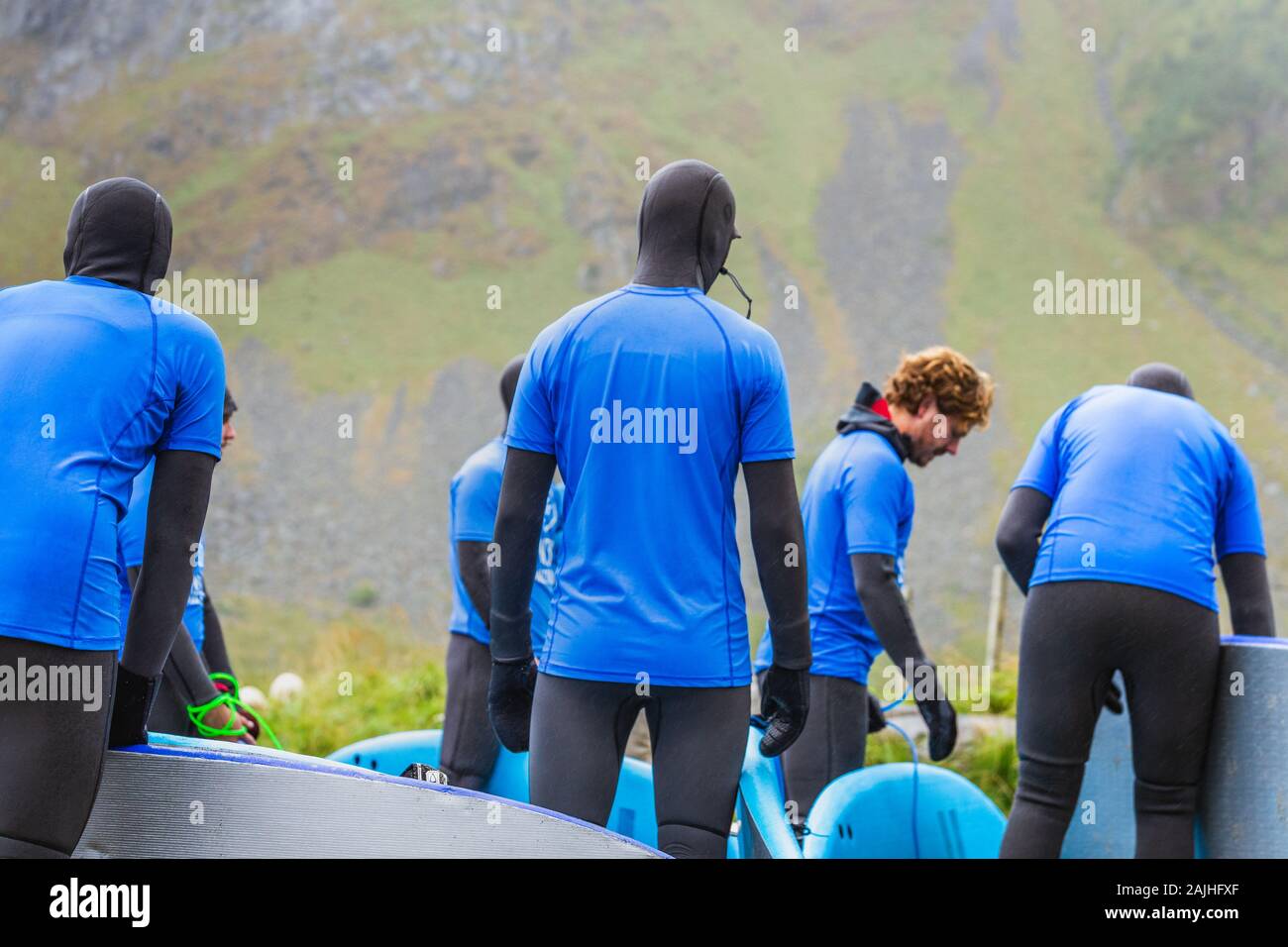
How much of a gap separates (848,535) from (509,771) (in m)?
1.46

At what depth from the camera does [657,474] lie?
2.72 metres

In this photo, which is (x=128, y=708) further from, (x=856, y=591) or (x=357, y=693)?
(x=357, y=693)

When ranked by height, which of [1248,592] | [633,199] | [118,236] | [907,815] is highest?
[633,199]

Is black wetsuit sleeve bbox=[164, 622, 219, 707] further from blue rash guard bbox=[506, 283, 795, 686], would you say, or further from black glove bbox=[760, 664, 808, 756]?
black glove bbox=[760, 664, 808, 756]

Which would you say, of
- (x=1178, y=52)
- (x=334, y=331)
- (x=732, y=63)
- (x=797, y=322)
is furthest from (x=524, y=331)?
(x=1178, y=52)

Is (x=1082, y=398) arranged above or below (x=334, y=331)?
below

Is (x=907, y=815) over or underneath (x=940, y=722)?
underneath

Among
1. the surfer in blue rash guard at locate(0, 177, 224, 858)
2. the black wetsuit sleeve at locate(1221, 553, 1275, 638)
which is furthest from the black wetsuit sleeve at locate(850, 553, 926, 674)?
the surfer in blue rash guard at locate(0, 177, 224, 858)

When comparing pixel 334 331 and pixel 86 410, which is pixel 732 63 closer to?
pixel 334 331

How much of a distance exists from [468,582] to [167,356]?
1904mm

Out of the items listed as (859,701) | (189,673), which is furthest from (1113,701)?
(189,673)

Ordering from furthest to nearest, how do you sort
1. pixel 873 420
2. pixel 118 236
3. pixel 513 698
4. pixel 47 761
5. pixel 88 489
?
pixel 873 420
pixel 513 698
pixel 118 236
pixel 88 489
pixel 47 761

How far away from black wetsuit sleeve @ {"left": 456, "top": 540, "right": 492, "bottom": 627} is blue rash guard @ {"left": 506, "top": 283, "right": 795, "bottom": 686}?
5.03 feet

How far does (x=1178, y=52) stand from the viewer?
172ft
